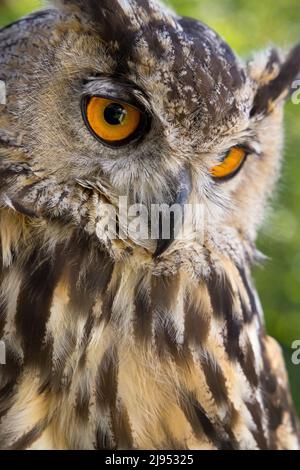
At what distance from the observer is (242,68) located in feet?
4.61

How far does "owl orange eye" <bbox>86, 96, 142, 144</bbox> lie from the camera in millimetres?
1250

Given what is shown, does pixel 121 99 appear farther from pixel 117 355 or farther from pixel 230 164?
pixel 117 355

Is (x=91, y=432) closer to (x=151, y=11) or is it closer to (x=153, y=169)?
(x=153, y=169)

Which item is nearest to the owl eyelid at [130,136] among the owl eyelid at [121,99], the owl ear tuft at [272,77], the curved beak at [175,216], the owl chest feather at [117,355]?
the owl eyelid at [121,99]

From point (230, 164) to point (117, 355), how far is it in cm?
52

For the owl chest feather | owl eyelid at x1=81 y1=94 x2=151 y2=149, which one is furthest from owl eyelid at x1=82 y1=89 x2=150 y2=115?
the owl chest feather

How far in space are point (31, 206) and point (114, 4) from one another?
45 cm

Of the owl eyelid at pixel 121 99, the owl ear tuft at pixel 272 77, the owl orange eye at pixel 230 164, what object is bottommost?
the owl orange eye at pixel 230 164

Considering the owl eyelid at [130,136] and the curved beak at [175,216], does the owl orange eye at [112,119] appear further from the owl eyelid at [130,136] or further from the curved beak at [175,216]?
the curved beak at [175,216]

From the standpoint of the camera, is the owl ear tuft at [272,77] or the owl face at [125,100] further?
the owl ear tuft at [272,77]

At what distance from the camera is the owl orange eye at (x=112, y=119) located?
125 cm

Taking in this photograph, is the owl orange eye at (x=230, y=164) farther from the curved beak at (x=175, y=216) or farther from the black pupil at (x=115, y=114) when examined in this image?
the black pupil at (x=115, y=114)

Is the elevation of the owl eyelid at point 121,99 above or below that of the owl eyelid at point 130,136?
above

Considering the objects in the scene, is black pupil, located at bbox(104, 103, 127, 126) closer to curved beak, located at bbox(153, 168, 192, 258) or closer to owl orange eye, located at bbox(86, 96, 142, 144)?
owl orange eye, located at bbox(86, 96, 142, 144)
